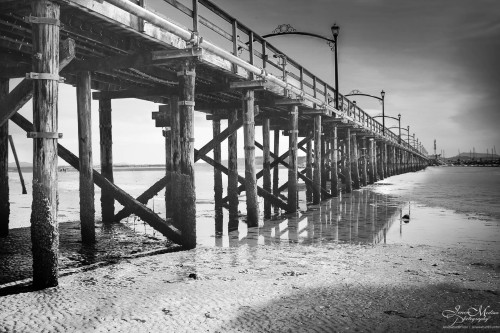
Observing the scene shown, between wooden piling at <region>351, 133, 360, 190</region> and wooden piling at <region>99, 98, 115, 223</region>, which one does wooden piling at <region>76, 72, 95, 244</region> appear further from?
wooden piling at <region>351, 133, 360, 190</region>

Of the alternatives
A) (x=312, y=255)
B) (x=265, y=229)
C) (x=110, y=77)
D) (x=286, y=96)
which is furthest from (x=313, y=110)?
(x=312, y=255)

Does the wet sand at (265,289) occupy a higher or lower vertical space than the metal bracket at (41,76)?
lower

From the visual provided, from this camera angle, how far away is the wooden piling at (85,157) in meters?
7.68

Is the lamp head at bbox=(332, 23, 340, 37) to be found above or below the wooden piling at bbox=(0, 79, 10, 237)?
above

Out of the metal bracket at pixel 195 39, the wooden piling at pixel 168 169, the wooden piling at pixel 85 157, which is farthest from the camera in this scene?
the wooden piling at pixel 168 169

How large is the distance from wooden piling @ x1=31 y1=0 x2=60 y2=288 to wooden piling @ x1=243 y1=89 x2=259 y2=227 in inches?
218

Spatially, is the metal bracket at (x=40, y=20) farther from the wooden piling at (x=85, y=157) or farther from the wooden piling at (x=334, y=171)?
the wooden piling at (x=334, y=171)

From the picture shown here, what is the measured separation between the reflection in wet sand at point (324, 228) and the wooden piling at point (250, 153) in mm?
381

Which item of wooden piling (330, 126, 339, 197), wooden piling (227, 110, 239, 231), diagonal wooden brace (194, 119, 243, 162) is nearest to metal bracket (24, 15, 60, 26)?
diagonal wooden brace (194, 119, 243, 162)

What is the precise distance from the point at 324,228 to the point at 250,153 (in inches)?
99.9

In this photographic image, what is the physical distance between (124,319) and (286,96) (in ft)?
29.1

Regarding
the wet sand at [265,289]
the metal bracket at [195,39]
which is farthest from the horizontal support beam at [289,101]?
the metal bracket at [195,39]

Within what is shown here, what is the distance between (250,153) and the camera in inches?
391

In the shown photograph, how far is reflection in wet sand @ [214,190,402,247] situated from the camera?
7961 millimetres
